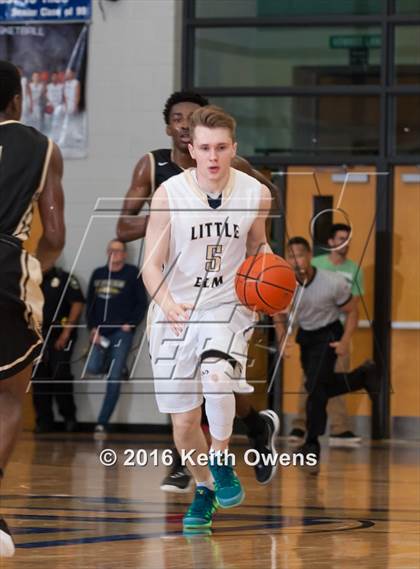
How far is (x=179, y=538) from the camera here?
6.25 metres

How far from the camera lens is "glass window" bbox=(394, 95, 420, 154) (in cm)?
1410

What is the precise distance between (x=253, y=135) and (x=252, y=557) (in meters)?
9.02

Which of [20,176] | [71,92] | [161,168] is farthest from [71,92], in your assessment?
[20,176]

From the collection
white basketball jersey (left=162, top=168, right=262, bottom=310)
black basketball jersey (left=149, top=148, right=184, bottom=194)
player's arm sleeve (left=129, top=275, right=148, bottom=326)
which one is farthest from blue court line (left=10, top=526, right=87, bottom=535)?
player's arm sleeve (left=129, top=275, right=148, bottom=326)

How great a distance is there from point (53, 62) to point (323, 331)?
4502 millimetres

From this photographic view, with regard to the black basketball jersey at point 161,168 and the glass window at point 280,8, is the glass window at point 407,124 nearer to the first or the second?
the glass window at point 280,8

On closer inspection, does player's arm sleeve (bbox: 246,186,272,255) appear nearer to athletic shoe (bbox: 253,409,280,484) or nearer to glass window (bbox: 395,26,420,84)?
athletic shoe (bbox: 253,409,280,484)

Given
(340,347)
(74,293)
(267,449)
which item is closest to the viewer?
(267,449)

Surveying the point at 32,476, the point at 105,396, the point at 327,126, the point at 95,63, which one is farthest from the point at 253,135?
the point at 32,476

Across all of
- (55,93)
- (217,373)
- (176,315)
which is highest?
(55,93)

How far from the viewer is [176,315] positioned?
623 cm

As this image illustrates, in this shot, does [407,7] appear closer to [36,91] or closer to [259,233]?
[36,91]

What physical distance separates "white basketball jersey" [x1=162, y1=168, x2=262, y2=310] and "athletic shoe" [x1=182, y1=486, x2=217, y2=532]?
34.4 inches

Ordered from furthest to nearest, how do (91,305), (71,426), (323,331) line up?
(71,426)
(91,305)
(323,331)
